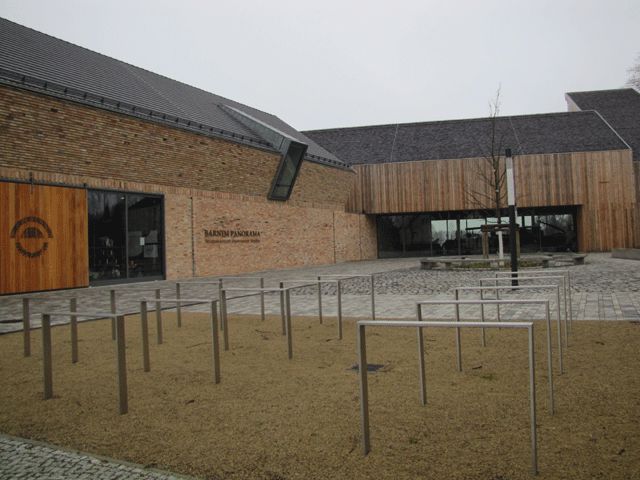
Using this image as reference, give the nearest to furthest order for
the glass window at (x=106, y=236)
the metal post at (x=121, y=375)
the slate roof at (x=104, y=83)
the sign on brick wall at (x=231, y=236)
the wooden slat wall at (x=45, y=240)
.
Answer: the metal post at (x=121, y=375) → the wooden slat wall at (x=45, y=240) → the slate roof at (x=104, y=83) → the glass window at (x=106, y=236) → the sign on brick wall at (x=231, y=236)

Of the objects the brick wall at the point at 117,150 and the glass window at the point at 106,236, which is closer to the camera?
the brick wall at the point at 117,150

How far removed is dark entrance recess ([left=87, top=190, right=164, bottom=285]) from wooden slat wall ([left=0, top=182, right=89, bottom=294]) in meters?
0.50

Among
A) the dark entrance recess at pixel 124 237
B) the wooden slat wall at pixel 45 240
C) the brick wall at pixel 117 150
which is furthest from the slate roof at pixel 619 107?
the wooden slat wall at pixel 45 240

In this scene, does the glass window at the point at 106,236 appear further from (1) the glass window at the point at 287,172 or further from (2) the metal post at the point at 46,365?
(2) the metal post at the point at 46,365

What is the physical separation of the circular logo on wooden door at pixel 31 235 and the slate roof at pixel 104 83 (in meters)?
3.38

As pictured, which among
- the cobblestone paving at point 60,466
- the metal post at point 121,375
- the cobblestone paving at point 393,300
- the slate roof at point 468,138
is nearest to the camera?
the cobblestone paving at point 60,466

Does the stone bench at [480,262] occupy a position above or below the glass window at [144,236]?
below

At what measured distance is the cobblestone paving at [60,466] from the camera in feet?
9.14

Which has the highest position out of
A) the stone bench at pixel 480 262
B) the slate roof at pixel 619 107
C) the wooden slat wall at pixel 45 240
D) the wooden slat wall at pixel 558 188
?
the slate roof at pixel 619 107

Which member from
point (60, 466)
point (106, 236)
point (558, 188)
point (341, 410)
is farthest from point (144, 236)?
point (558, 188)

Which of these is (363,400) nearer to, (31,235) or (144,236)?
(31,235)

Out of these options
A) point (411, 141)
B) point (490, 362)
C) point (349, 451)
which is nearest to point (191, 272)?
point (490, 362)

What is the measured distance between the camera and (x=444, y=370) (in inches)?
189

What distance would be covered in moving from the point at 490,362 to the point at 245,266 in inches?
653
